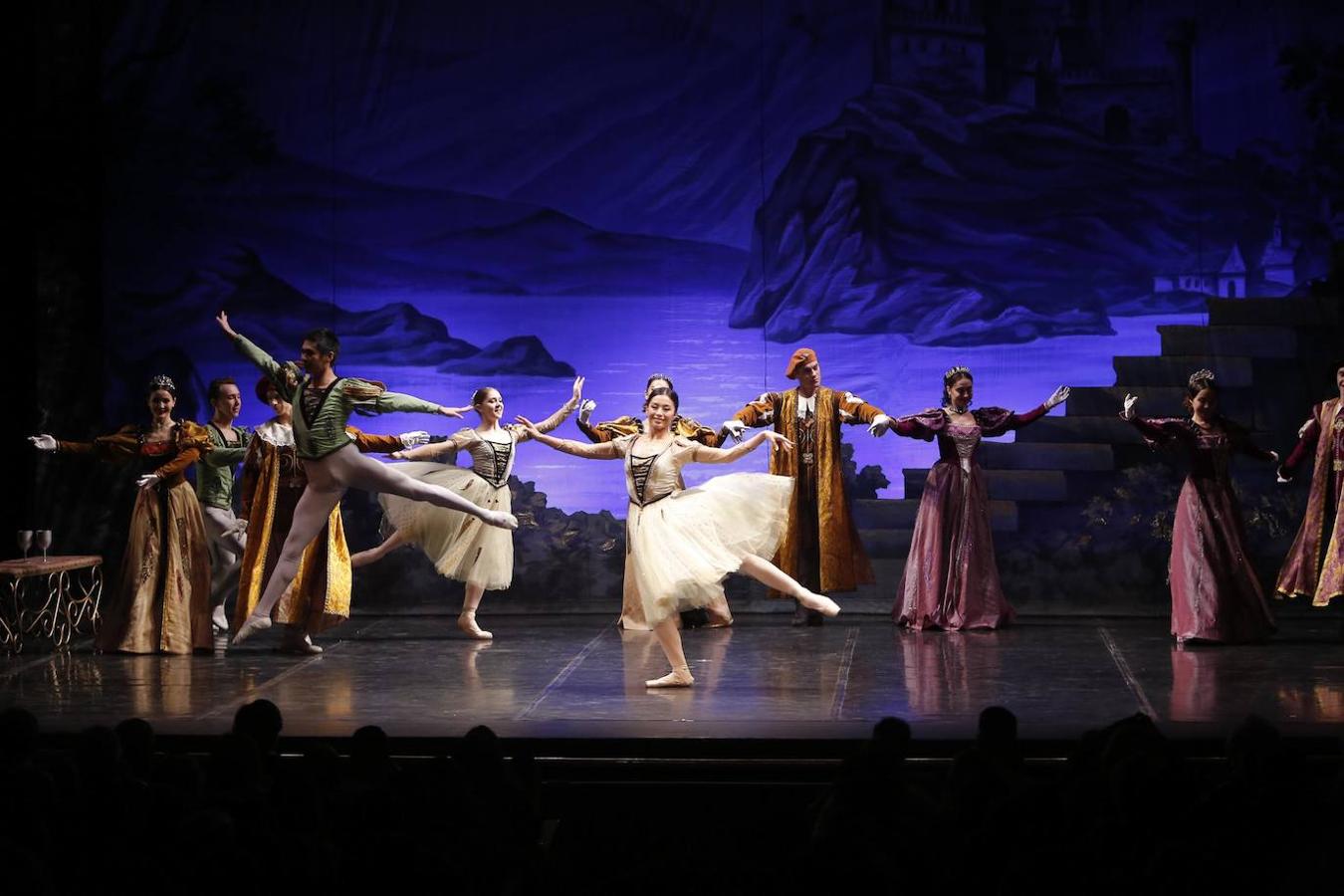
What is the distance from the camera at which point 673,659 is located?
6824 mm

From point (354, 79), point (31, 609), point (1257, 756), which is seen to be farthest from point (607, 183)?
point (1257, 756)

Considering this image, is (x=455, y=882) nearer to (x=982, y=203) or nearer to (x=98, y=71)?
(x=982, y=203)

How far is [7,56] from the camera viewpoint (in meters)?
9.88

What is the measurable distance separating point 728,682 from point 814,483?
8.57 feet

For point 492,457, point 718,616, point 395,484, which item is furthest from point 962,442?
point 395,484

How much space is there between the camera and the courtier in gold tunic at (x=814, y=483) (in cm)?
937

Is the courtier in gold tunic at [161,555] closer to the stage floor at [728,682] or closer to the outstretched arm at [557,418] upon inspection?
the stage floor at [728,682]

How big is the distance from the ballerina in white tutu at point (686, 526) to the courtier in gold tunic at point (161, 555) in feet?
8.00

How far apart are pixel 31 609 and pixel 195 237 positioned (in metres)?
2.49

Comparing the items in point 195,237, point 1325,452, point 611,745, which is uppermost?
point 195,237

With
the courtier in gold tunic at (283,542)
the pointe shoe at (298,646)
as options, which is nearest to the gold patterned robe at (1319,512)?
the courtier in gold tunic at (283,542)

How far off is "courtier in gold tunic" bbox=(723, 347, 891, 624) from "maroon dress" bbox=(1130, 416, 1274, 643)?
1.86m

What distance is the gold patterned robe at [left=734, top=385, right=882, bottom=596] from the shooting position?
9359 millimetres

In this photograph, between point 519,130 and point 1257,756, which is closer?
point 1257,756
